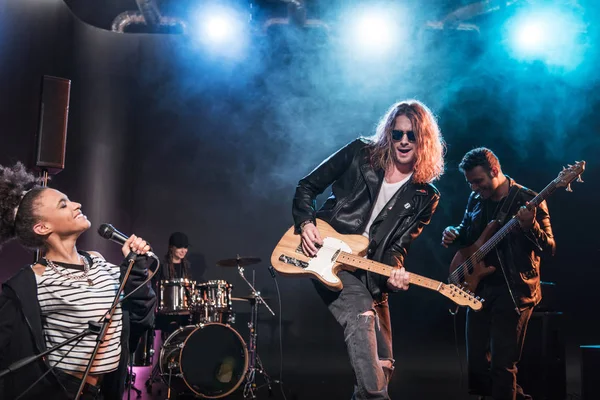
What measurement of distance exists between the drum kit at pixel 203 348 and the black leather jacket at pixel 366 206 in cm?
318

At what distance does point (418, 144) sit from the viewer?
387cm

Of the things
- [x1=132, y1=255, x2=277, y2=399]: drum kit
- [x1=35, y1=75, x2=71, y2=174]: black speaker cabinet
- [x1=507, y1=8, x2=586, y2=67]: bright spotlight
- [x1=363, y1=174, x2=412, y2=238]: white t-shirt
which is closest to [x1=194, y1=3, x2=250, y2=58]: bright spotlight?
[x1=35, y1=75, x2=71, y2=174]: black speaker cabinet

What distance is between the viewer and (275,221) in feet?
28.7

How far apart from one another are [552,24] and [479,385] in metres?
5.25

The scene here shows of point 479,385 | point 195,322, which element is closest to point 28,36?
point 195,322

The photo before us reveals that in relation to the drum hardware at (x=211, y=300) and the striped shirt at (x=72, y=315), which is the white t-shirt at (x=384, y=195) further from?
the drum hardware at (x=211, y=300)

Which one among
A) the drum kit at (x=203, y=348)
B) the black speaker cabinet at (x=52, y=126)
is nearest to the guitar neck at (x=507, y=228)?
the drum kit at (x=203, y=348)

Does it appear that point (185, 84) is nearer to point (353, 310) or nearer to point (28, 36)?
point (28, 36)

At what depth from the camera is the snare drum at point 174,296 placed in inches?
261

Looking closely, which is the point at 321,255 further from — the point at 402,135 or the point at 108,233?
the point at 108,233

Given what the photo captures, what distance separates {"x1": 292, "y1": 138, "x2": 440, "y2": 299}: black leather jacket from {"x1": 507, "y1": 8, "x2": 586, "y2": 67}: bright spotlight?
514 centimetres

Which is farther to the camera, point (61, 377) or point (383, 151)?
point (383, 151)

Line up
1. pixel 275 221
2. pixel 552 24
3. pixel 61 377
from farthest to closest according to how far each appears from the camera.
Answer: pixel 275 221, pixel 552 24, pixel 61 377

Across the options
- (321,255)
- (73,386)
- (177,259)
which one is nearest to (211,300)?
(177,259)
